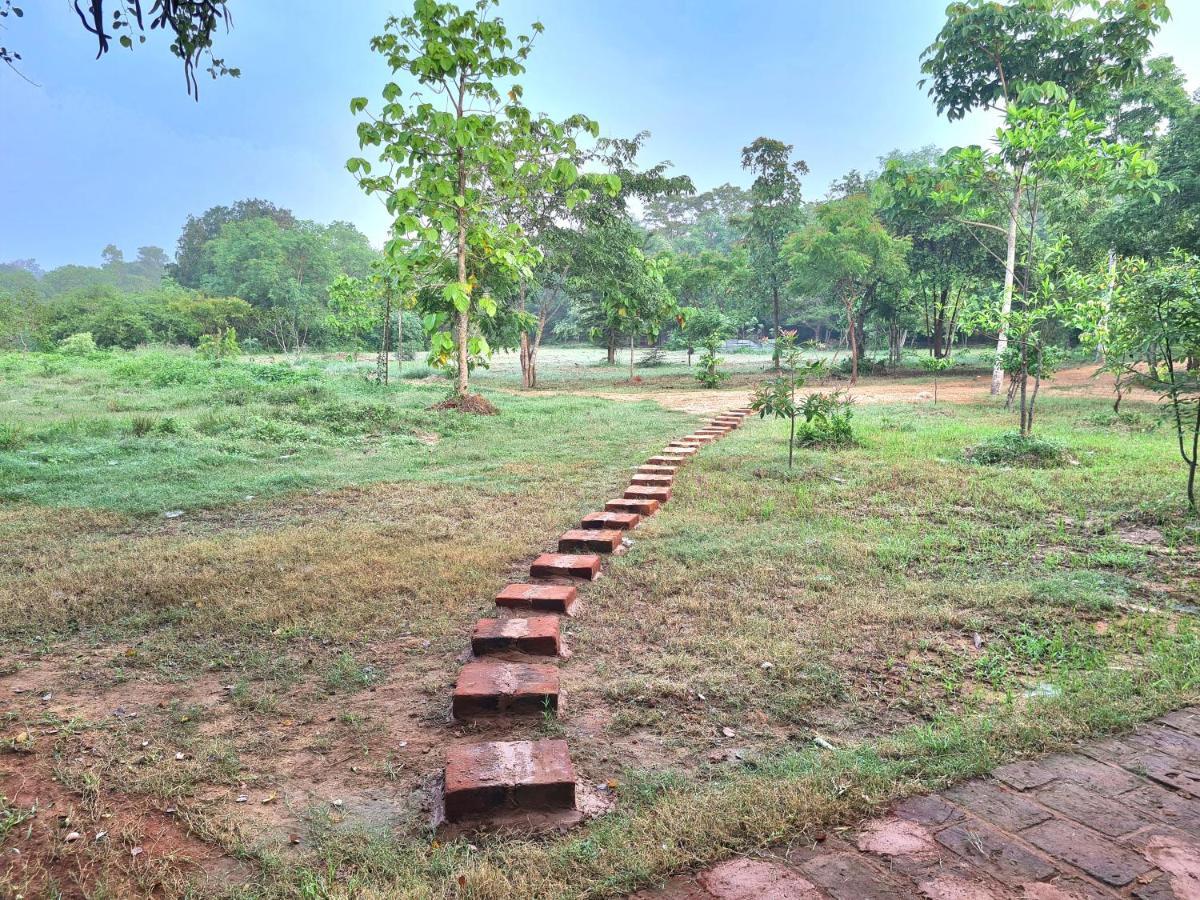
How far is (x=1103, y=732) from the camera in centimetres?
203

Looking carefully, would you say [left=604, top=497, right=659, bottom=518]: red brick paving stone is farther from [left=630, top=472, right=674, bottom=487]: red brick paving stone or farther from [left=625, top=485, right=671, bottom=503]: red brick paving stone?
[left=630, top=472, right=674, bottom=487]: red brick paving stone

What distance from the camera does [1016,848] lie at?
1.53 m

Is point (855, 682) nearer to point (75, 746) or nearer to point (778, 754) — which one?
point (778, 754)

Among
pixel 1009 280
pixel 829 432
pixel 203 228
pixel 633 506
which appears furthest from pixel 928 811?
pixel 203 228

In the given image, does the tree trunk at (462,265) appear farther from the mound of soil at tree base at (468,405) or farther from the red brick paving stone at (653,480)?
the red brick paving stone at (653,480)

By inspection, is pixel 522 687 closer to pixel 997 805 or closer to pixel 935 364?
pixel 997 805

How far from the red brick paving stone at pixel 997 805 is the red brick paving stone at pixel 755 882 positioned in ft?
1.77

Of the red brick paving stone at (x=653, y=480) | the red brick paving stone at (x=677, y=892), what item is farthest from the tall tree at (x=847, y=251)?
the red brick paving stone at (x=677, y=892)

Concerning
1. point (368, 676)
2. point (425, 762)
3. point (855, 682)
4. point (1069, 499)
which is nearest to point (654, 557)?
point (855, 682)

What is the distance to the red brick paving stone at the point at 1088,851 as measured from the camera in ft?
4.77

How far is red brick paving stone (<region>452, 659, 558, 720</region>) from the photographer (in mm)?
2262

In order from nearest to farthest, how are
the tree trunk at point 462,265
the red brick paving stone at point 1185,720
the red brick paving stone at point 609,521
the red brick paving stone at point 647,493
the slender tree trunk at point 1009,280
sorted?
the red brick paving stone at point 1185,720 < the red brick paving stone at point 609,521 < the red brick paving stone at point 647,493 < the slender tree trunk at point 1009,280 < the tree trunk at point 462,265

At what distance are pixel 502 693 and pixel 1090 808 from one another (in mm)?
1678

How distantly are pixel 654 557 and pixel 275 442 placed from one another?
5.37 m
